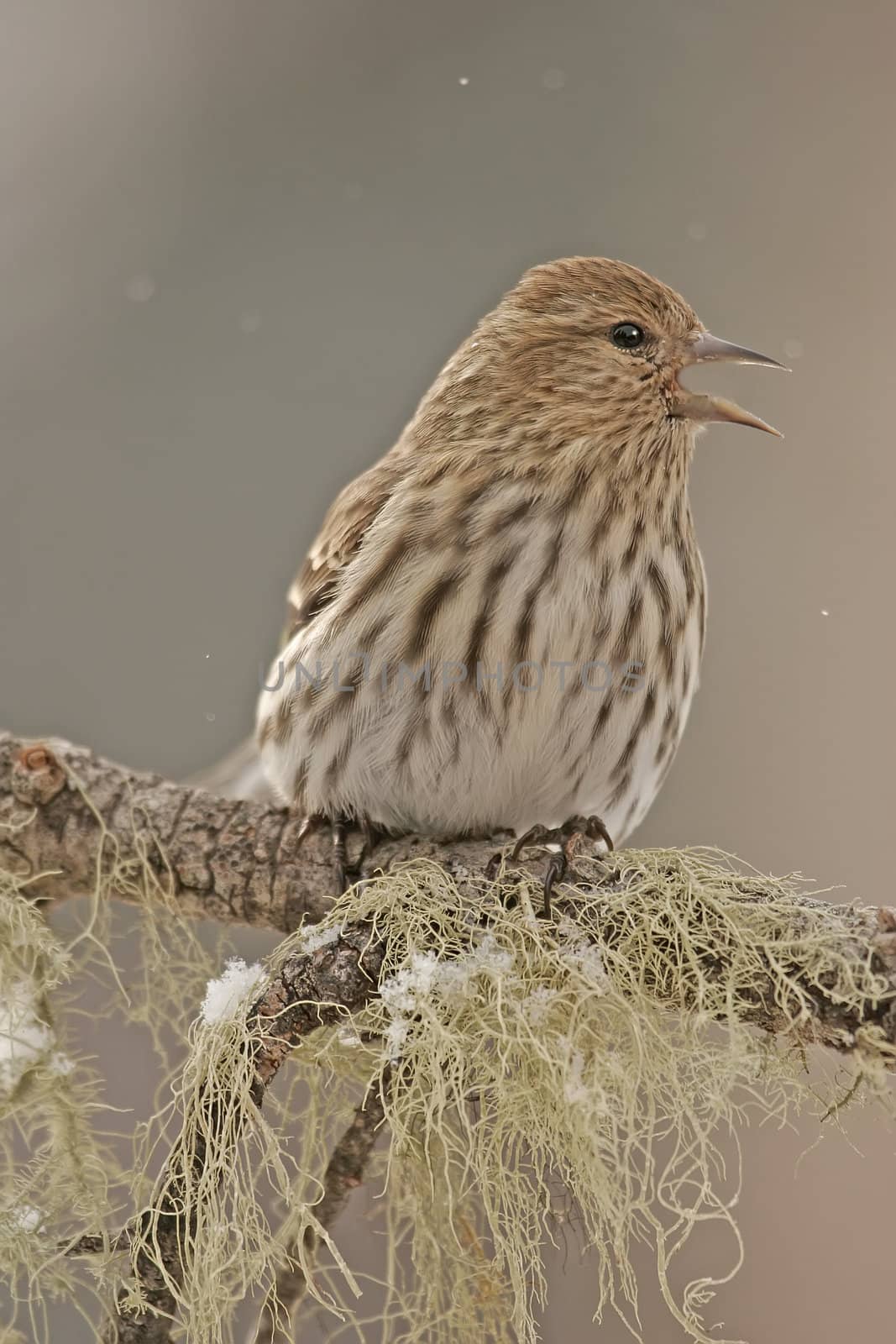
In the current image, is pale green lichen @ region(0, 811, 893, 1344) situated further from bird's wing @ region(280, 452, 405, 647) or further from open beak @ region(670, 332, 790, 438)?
open beak @ region(670, 332, 790, 438)

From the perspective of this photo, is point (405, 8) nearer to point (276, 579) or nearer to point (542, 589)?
point (276, 579)

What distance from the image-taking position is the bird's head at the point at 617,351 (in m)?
2.18

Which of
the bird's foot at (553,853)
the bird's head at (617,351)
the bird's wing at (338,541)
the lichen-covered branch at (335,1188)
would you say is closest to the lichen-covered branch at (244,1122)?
the lichen-covered branch at (335,1188)

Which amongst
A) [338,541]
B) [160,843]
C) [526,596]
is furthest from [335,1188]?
[338,541]

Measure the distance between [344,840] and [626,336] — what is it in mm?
953

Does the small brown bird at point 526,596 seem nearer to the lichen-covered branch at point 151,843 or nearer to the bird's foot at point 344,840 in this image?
the bird's foot at point 344,840

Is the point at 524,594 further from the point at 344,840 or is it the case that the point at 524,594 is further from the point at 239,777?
the point at 239,777

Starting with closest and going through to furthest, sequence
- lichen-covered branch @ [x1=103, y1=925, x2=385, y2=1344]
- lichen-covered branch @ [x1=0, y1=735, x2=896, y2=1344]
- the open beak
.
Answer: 1. lichen-covered branch @ [x1=0, y1=735, x2=896, y2=1344]
2. lichen-covered branch @ [x1=103, y1=925, x2=385, y2=1344]
3. the open beak

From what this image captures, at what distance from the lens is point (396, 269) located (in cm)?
411

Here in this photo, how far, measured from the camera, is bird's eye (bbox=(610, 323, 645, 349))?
222cm

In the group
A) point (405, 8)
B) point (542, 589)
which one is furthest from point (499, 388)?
point (405, 8)

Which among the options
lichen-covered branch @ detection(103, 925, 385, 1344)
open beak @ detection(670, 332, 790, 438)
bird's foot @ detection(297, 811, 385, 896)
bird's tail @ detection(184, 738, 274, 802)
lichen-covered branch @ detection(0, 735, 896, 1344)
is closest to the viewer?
lichen-covered branch @ detection(0, 735, 896, 1344)

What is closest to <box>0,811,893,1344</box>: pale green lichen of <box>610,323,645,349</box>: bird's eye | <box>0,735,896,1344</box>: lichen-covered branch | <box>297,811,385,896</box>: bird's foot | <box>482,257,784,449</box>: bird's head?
<box>0,735,896,1344</box>: lichen-covered branch

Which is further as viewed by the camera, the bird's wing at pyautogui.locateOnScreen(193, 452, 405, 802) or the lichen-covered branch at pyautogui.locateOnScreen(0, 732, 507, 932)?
the bird's wing at pyautogui.locateOnScreen(193, 452, 405, 802)
